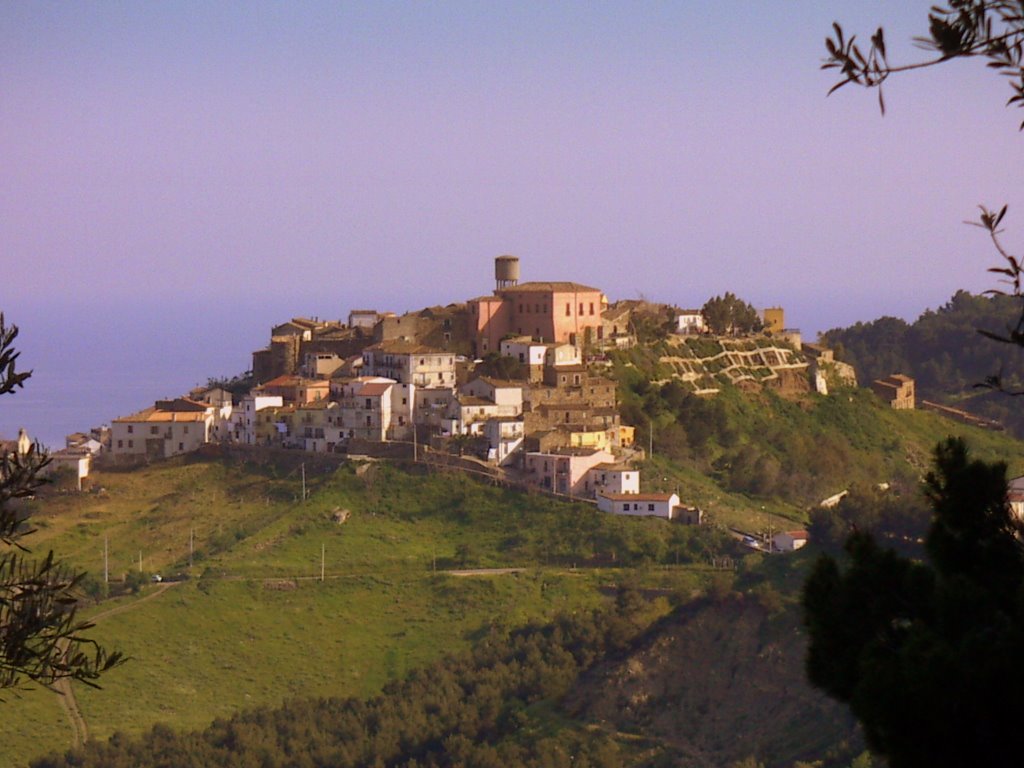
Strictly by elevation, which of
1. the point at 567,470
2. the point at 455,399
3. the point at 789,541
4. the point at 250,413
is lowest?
the point at 789,541

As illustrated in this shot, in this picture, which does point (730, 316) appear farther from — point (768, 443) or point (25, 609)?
point (25, 609)

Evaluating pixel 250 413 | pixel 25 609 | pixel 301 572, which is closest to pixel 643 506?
pixel 301 572

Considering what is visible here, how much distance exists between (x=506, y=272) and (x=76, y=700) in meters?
21.1

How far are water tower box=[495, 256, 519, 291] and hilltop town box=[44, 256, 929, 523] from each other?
0.04 metres

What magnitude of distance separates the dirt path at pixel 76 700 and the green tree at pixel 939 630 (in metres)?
24.7

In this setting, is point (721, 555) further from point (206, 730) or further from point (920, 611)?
point (920, 611)

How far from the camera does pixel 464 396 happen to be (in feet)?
155

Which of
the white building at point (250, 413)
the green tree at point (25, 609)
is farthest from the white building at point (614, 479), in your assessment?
the green tree at point (25, 609)

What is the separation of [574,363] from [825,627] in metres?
39.8

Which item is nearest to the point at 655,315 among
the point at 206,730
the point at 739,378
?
the point at 739,378

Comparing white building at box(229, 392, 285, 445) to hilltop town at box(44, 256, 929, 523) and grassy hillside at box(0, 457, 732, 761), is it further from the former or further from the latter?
grassy hillside at box(0, 457, 732, 761)

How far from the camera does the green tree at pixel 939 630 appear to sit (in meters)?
9.27

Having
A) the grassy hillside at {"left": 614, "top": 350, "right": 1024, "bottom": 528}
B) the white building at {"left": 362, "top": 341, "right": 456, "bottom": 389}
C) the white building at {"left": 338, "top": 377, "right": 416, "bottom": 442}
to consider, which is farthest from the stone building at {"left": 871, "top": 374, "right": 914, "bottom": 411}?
the white building at {"left": 338, "top": 377, "right": 416, "bottom": 442}

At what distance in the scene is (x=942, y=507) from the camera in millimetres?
10734
